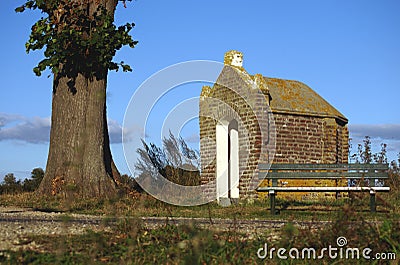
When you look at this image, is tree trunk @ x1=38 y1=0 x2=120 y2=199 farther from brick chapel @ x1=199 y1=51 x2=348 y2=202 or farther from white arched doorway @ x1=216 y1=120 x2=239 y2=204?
white arched doorway @ x1=216 y1=120 x2=239 y2=204

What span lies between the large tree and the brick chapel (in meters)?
4.43

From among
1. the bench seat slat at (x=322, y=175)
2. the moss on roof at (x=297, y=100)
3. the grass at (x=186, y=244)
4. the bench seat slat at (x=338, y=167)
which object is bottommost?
the grass at (x=186, y=244)

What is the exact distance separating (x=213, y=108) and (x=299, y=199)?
413cm

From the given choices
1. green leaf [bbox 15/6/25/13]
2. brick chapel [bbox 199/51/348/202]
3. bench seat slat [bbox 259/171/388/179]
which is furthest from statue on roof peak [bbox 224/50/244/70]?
bench seat slat [bbox 259/171/388/179]

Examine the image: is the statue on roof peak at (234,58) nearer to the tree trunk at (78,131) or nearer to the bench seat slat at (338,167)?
the tree trunk at (78,131)

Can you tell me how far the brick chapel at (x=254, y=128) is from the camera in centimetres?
1670

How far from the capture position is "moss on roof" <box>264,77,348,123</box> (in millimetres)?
17266

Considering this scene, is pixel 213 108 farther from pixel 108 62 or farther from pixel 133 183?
pixel 108 62

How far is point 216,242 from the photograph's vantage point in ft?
18.9

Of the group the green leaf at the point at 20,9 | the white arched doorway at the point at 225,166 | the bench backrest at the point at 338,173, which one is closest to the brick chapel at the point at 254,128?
the white arched doorway at the point at 225,166

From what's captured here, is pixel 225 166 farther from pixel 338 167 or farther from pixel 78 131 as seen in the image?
pixel 338 167

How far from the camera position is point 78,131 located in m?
13.3

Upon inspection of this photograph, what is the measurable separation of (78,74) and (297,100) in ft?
25.1

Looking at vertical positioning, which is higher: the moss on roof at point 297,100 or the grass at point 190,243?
the moss on roof at point 297,100
